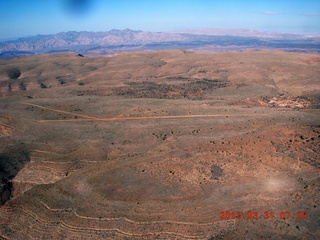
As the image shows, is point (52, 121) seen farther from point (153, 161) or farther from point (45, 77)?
point (45, 77)

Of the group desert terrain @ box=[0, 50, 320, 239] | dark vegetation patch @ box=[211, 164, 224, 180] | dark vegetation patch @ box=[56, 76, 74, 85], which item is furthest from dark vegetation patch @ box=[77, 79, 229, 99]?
dark vegetation patch @ box=[211, 164, 224, 180]

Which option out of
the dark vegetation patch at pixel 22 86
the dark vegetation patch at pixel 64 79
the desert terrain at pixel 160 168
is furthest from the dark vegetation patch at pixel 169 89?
the dark vegetation patch at pixel 22 86

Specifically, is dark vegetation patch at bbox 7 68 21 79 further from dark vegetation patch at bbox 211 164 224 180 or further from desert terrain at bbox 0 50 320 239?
dark vegetation patch at bbox 211 164 224 180

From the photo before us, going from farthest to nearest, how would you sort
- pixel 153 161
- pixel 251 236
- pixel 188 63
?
1. pixel 188 63
2. pixel 153 161
3. pixel 251 236

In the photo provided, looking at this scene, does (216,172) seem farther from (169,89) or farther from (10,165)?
(169,89)

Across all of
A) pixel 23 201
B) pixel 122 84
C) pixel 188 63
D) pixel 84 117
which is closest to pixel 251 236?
pixel 23 201

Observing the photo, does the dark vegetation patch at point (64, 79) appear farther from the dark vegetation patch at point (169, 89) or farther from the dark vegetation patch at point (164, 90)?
the dark vegetation patch at point (169, 89)
